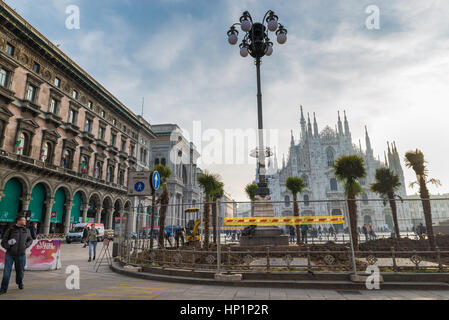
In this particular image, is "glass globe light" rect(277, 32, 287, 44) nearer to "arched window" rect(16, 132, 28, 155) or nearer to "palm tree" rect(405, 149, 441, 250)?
"palm tree" rect(405, 149, 441, 250)

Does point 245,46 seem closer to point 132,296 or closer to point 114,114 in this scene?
point 132,296

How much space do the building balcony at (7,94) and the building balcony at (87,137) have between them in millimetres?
10154

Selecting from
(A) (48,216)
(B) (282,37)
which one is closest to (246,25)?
(B) (282,37)

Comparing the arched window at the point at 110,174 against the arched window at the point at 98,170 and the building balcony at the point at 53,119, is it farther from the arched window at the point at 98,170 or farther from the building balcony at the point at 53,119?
the building balcony at the point at 53,119

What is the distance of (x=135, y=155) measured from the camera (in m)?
46.3

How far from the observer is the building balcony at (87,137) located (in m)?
33.2

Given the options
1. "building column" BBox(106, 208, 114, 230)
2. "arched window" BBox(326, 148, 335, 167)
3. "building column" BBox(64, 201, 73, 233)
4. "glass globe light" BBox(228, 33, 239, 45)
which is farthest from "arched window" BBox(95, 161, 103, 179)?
"arched window" BBox(326, 148, 335, 167)

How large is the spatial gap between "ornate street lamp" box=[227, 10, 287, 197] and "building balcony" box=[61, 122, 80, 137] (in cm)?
2477

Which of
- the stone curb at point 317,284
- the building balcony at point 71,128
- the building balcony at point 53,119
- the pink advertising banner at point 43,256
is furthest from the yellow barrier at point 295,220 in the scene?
the building balcony at point 71,128

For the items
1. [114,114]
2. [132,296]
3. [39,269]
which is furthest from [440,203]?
[114,114]

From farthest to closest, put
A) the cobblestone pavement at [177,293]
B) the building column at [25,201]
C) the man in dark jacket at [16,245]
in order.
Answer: the building column at [25,201] → the man in dark jacket at [16,245] → the cobblestone pavement at [177,293]

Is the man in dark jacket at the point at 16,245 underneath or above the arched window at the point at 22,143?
underneath

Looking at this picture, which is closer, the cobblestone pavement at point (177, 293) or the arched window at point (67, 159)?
the cobblestone pavement at point (177, 293)

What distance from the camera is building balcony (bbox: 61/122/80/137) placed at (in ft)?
99.5
